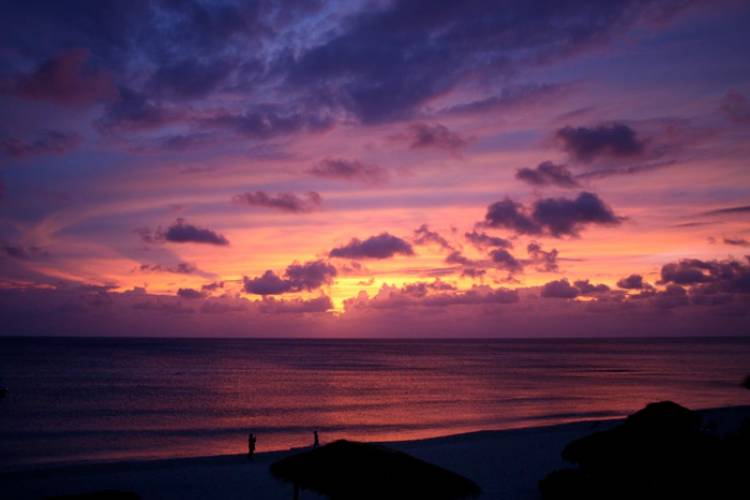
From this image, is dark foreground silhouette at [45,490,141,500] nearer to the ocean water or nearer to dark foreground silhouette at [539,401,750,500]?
dark foreground silhouette at [539,401,750,500]

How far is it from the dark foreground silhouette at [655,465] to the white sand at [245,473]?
11.8 feet

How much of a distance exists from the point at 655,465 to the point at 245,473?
14215mm

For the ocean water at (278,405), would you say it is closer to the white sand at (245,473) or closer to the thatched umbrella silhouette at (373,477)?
the white sand at (245,473)

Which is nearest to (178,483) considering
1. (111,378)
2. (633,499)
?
(633,499)

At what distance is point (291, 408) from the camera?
46.2 metres

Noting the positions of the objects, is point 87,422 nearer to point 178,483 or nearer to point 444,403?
point 178,483

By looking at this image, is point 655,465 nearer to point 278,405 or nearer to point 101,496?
point 101,496

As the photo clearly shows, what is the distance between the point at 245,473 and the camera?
72.4 feet

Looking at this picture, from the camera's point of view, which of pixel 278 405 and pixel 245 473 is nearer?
pixel 245 473

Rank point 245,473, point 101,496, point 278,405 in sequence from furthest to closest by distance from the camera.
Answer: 1. point 278,405
2. point 245,473
3. point 101,496

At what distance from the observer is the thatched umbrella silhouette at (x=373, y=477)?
10.3 metres

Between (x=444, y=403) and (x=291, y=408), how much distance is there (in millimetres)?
12343

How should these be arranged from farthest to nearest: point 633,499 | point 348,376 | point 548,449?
point 348,376 → point 548,449 → point 633,499

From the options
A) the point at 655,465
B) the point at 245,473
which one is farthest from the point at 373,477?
the point at 245,473
